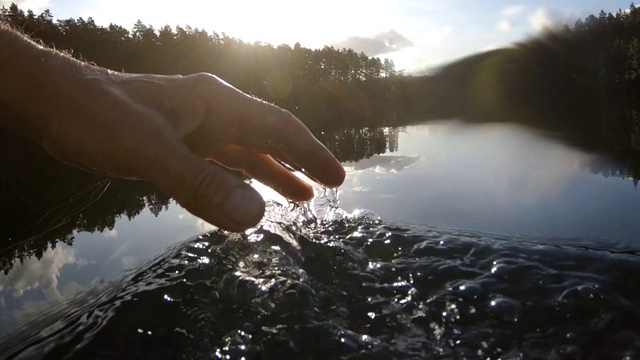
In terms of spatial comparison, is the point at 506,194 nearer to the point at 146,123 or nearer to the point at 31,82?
the point at 146,123

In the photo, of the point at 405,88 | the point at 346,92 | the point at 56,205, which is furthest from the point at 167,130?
the point at 405,88

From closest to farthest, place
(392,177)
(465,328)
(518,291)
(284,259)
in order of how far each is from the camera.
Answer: (465,328), (518,291), (284,259), (392,177)

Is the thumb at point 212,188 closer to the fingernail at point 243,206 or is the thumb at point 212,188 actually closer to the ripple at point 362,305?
the fingernail at point 243,206

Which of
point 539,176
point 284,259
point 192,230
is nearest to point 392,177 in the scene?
point 539,176

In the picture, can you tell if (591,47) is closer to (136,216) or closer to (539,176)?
(539,176)

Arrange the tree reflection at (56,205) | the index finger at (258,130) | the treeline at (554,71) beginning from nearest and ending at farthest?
1. the index finger at (258,130)
2. the tree reflection at (56,205)
3. the treeline at (554,71)

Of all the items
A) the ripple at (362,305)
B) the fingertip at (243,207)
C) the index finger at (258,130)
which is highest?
the index finger at (258,130)

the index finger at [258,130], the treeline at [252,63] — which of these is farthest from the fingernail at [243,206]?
the treeline at [252,63]

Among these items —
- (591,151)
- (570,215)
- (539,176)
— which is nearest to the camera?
(570,215)

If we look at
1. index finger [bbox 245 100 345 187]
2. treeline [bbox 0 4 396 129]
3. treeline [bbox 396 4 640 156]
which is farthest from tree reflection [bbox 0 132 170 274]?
treeline [bbox 396 4 640 156]
